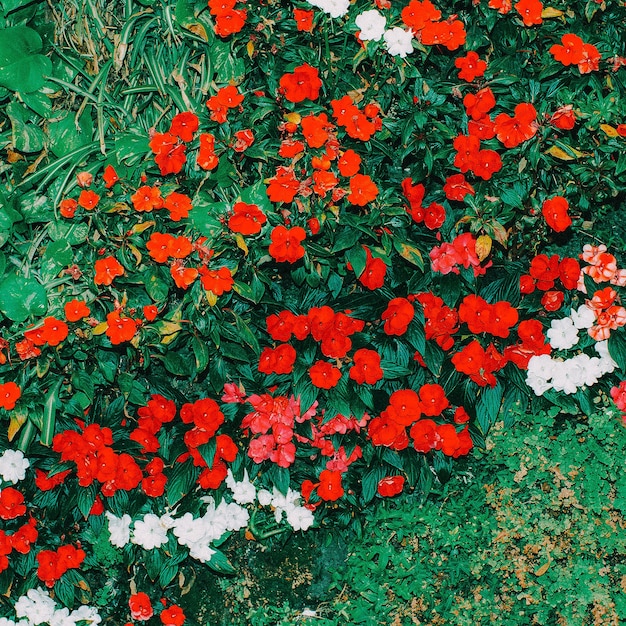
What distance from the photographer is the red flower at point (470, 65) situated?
2777mm

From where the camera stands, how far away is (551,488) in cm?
270

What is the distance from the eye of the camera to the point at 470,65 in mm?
2787

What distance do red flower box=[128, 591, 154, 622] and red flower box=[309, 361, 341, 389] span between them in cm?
106

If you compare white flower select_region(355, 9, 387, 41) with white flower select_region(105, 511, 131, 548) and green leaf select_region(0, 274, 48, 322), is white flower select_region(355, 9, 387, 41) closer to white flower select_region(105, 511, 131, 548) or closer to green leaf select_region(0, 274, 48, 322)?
green leaf select_region(0, 274, 48, 322)

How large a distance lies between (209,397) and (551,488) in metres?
1.30

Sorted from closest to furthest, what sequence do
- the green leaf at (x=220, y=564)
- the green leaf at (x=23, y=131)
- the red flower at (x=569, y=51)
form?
1. the red flower at (x=569, y=51)
2. the green leaf at (x=23, y=131)
3. the green leaf at (x=220, y=564)

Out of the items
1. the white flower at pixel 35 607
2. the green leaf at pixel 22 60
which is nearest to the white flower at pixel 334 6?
the green leaf at pixel 22 60

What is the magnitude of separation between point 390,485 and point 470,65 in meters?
1.52

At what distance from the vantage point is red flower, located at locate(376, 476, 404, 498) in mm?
2838

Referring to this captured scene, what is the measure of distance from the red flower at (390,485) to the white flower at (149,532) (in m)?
0.83

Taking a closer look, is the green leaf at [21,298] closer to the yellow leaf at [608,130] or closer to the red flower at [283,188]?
the red flower at [283,188]

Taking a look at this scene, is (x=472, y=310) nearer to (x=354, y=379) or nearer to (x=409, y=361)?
(x=409, y=361)

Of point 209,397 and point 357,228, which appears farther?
point 209,397

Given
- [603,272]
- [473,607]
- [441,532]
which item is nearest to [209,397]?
[441,532]
